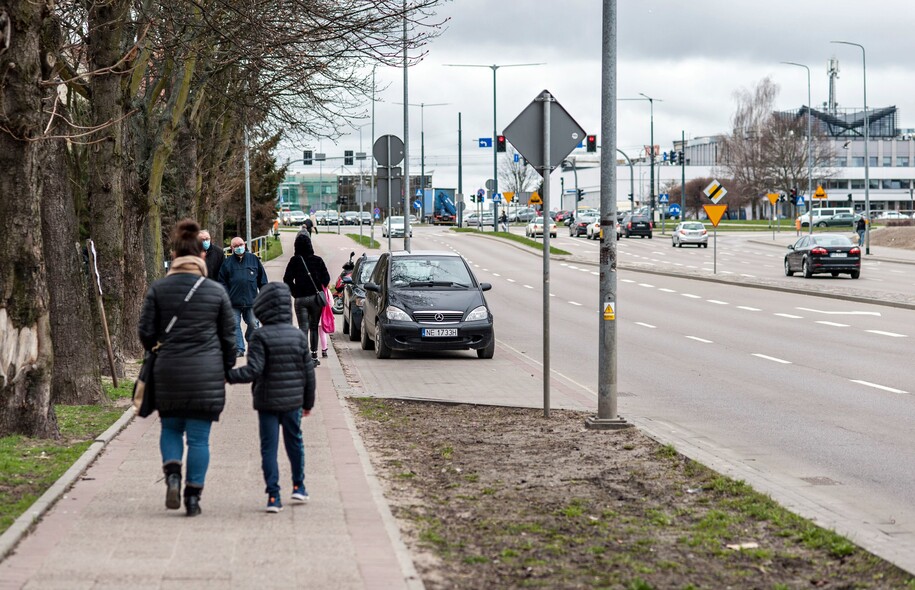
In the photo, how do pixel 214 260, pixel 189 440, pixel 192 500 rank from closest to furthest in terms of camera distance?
pixel 192 500, pixel 189 440, pixel 214 260

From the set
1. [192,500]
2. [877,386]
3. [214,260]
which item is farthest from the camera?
[214,260]

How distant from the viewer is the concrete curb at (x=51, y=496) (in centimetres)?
641

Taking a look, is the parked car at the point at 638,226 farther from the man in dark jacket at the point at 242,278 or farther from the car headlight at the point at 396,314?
the man in dark jacket at the point at 242,278

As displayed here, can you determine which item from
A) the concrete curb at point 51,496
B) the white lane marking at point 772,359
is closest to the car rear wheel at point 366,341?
the white lane marking at point 772,359

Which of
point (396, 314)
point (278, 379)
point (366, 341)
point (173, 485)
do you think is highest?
point (278, 379)

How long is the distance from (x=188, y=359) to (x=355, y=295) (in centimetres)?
1504

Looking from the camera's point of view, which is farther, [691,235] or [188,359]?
[691,235]

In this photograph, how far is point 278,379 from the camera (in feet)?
24.7

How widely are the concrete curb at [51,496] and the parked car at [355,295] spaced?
1120 centimetres

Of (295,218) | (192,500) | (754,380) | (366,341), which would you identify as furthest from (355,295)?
(295,218)

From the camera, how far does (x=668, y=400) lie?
14.0 metres

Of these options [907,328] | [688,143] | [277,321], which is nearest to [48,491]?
[277,321]

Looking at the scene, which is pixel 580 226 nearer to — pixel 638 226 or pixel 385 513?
pixel 638 226

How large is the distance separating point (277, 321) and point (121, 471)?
1.97m
